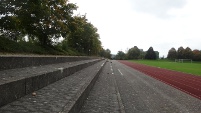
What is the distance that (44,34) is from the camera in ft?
81.9

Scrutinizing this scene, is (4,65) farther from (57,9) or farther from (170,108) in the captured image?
(57,9)

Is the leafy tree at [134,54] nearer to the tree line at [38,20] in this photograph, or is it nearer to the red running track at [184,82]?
the tree line at [38,20]

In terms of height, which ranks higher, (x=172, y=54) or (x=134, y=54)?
(x=172, y=54)

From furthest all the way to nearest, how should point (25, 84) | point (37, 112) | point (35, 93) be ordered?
point (35, 93) < point (25, 84) < point (37, 112)

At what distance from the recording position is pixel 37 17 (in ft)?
64.6

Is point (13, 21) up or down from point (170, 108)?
up

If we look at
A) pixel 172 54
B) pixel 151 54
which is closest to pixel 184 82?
pixel 151 54

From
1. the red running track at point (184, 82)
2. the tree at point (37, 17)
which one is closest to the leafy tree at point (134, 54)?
the tree at point (37, 17)

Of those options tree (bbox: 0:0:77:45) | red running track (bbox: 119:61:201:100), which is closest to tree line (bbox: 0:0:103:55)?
tree (bbox: 0:0:77:45)

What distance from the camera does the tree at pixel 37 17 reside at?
518 inches

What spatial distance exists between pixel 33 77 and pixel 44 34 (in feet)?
65.3

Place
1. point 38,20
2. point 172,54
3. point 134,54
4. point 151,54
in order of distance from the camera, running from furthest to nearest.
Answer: point 134,54
point 172,54
point 151,54
point 38,20

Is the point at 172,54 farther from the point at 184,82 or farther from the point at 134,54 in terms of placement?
the point at 184,82

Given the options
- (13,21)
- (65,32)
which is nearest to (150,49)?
(65,32)
